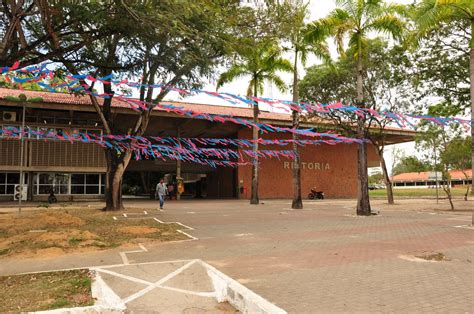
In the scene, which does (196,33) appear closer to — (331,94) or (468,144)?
(331,94)

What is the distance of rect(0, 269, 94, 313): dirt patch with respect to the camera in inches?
202

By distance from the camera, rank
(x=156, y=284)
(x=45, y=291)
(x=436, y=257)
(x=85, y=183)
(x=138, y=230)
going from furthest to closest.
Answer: (x=85, y=183), (x=138, y=230), (x=436, y=257), (x=156, y=284), (x=45, y=291)

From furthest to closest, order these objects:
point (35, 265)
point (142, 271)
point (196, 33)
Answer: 1. point (196, 33)
2. point (35, 265)
3. point (142, 271)

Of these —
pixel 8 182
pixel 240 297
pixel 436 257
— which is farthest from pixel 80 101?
pixel 240 297

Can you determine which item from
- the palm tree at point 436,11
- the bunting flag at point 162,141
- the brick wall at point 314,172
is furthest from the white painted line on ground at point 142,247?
the brick wall at point 314,172

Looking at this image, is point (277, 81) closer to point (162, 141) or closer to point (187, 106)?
point (162, 141)

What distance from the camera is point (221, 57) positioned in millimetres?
12953

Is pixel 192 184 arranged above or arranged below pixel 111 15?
below

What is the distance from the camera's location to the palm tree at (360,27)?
1680 cm

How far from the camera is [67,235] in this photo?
10867 mm

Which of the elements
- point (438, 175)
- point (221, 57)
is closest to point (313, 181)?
point (438, 175)

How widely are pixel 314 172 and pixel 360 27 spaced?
22675mm

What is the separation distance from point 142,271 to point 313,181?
109 feet

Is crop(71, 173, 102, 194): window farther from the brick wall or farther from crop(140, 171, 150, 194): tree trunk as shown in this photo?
crop(140, 171, 150, 194): tree trunk
